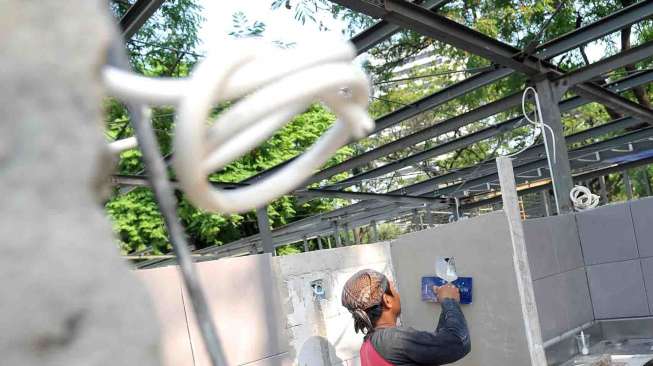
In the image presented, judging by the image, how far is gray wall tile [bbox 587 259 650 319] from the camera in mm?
5410

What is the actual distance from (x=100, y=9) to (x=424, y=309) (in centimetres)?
482

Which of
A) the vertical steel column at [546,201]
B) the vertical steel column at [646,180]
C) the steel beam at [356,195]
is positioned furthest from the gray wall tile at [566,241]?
the vertical steel column at [646,180]

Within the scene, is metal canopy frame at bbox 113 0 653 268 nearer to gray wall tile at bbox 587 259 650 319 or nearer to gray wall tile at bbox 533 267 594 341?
gray wall tile at bbox 587 259 650 319

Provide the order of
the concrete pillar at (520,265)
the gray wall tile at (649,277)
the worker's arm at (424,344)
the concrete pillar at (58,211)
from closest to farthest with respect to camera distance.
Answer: the concrete pillar at (58,211) < the worker's arm at (424,344) < the concrete pillar at (520,265) < the gray wall tile at (649,277)

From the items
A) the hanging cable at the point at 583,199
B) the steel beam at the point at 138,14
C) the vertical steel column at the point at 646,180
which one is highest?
the steel beam at the point at 138,14

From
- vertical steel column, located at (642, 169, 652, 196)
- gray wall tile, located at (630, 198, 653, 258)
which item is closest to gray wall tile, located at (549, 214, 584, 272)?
gray wall tile, located at (630, 198, 653, 258)

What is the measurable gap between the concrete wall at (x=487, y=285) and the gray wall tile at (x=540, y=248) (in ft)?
1.90

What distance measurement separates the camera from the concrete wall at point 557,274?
502 centimetres

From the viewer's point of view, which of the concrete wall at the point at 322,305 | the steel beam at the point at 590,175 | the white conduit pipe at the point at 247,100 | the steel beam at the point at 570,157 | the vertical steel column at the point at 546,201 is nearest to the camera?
the white conduit pipe at the point at 247,100

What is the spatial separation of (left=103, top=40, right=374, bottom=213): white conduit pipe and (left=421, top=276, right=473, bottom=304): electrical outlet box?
4.07m

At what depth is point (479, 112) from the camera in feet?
30.4

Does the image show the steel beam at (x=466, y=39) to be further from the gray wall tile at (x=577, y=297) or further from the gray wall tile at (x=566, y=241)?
the gray wall tile at (x=577, y=297)

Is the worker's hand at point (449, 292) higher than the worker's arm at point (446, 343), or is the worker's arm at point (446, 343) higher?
the worker's hand at point (449, 292)

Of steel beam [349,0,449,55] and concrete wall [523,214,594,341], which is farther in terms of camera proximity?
steel beam [349,0,449,55]
